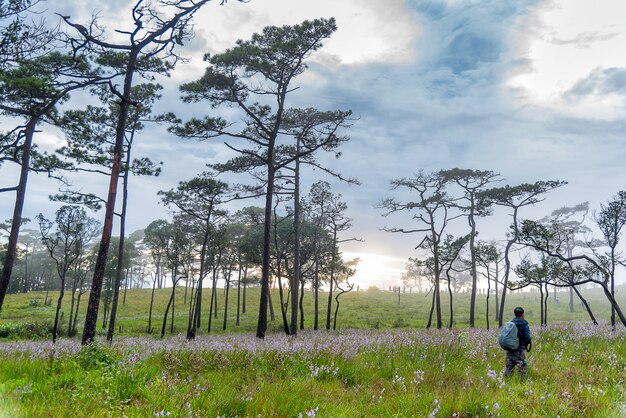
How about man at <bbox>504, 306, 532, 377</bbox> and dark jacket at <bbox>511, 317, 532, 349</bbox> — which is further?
dark jacket at <bbox>511, 317, 532, 349</bbox>

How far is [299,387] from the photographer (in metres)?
5.58

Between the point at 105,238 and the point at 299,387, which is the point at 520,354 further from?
the point at 105,238

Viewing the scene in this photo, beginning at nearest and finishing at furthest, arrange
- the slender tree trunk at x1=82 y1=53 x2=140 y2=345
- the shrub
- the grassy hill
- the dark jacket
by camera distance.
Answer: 1. the dark jacket
2. the slender tree trunk at x1=82 y1=53 x2=140 y2=345
3. the shrub
4. the grassy hill

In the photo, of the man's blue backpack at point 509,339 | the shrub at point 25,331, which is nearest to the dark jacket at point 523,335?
the man's blue backpack at point 509,339

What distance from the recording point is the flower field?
4.44m

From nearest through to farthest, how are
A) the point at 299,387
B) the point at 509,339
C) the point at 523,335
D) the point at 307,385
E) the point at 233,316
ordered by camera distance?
the point at 299,387 → the point at 307,385 → the point at 509,339 → the point at 523,335 → the point at 233,316

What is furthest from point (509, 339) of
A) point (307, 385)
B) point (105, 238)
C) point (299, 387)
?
point (105, 238)

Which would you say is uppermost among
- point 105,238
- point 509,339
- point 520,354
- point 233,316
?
point 105,238

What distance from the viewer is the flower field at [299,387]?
4441 mm

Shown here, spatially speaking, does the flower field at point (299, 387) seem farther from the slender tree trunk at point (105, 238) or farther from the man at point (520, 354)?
the slender tree trunk at point (105, 238)

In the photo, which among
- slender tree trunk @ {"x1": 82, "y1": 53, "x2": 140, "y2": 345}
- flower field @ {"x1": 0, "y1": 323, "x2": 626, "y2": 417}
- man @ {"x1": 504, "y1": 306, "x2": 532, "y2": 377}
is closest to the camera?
flower field @ {"x1": 0, "y1": 323, "x2": 626, "y2": 417}

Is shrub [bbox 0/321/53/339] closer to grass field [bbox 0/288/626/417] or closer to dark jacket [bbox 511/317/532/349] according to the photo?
grass field [bbox 0/288/626/417]

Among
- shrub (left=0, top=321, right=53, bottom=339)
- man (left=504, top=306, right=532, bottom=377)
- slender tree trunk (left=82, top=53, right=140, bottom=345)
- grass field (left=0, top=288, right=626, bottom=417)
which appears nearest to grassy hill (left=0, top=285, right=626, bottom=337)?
shrub (left=0, top=321, right=53, bottom=339)

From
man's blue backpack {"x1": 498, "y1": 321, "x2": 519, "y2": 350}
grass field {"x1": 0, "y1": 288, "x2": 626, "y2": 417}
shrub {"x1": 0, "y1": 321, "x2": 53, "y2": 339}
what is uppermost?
man's blue backpack {"x1": 498, "y1": 321, "x2": 519, "y2": 350}
